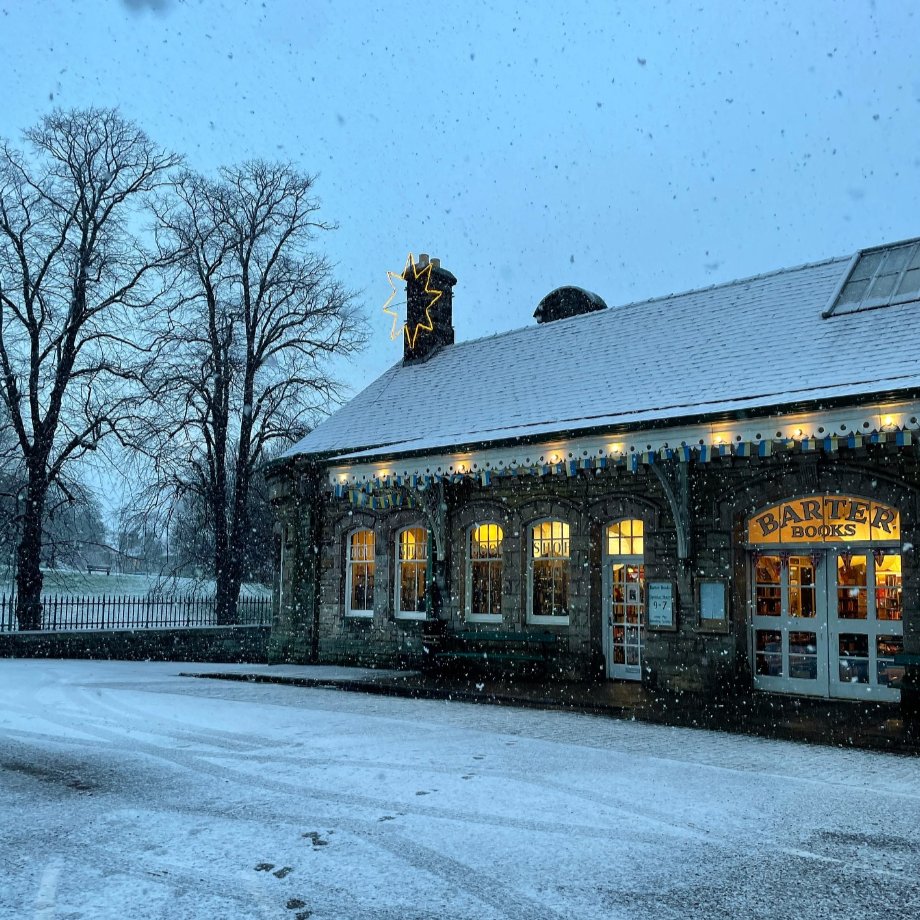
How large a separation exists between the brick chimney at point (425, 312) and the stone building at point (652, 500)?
1.77 metres

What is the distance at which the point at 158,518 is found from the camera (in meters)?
25.5

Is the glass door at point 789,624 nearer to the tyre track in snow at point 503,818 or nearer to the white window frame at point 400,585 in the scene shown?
the tyre track in snow at point 503,818

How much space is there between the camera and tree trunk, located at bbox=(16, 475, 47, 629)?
70.7ft

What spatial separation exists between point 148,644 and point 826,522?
51.1 ft

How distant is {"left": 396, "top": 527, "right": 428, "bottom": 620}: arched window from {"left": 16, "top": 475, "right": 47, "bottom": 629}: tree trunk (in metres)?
9.65

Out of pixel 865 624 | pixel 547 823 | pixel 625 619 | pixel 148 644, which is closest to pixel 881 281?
pixel 865 624

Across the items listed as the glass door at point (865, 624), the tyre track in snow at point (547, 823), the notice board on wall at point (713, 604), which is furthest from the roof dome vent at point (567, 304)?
the tyre track in snow at point (547, 823)

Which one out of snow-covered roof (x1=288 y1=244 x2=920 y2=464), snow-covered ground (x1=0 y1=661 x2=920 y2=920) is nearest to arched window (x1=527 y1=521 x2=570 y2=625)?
snow-covered roof (x1=288 y1=244 x2=920 y2=464)

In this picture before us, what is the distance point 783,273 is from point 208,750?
12.9 metres

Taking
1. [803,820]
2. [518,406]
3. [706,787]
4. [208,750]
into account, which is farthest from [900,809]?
[518,406]

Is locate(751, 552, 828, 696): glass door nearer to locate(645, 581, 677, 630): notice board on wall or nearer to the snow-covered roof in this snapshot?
locate(645, 581, 677, 630): notice board on wall

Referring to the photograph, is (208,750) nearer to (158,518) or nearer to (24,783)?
(24,783)

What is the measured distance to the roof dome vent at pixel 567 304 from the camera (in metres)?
22.4

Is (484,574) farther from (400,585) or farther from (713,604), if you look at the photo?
(713,604)
